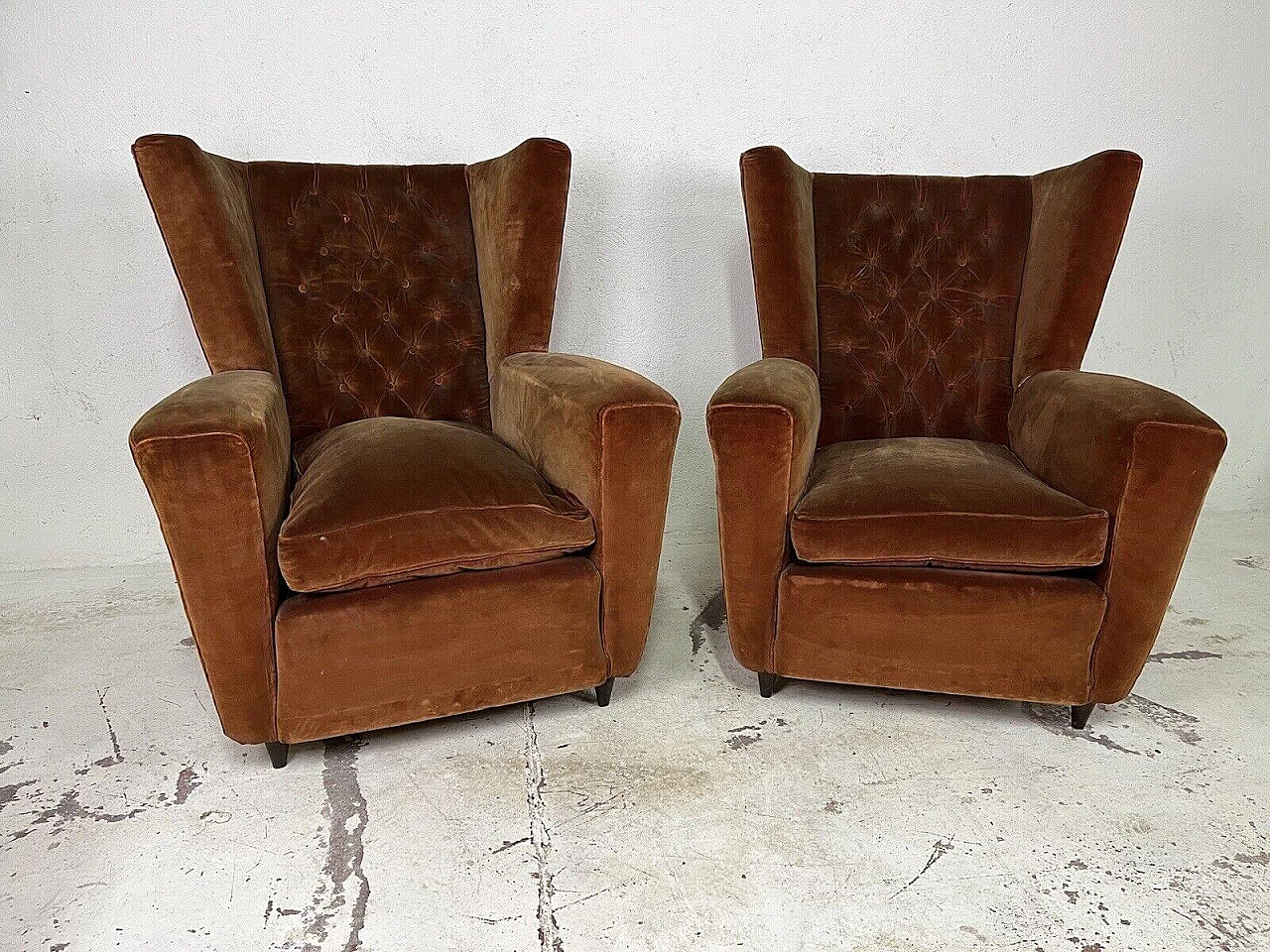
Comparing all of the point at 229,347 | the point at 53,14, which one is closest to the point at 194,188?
the point at 229,347

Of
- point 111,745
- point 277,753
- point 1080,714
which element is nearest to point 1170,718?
point 1080,714

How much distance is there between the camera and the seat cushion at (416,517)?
161cm

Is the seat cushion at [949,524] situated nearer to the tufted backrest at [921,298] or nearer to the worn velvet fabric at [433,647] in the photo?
the worn velvet fabric at [433,647]

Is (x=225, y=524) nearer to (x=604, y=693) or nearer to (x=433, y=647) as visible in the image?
(x=433, y=647)

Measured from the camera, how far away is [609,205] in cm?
272

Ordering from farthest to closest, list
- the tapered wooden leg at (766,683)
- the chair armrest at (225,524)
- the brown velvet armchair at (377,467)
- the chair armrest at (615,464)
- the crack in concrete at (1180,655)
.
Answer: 1. the crack in concrete at (1180,655)
2. the tapered wooden leg at (766,683)
3. the chair armrest at (615,464)
4. the brown velvet armchair at (377,467)
5. the chair armrest at (225,524)

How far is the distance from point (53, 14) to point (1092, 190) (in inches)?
94.9

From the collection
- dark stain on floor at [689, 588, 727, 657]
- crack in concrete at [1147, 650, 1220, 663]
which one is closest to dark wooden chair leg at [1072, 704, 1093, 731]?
crack in concrete at [1147, 650, 1220, 663]

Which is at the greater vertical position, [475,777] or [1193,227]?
[1193,227]

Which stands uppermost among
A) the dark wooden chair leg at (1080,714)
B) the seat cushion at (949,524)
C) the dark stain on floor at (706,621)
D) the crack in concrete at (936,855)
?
the seat cushion at (949,524)

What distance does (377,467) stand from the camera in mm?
1737

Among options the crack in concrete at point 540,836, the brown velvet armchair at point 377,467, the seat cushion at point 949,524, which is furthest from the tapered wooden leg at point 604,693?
the seat cushion at point 949,524

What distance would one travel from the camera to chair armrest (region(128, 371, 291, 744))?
1.47 m

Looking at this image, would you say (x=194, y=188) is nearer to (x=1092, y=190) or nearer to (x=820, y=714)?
(x=820, y=714)
